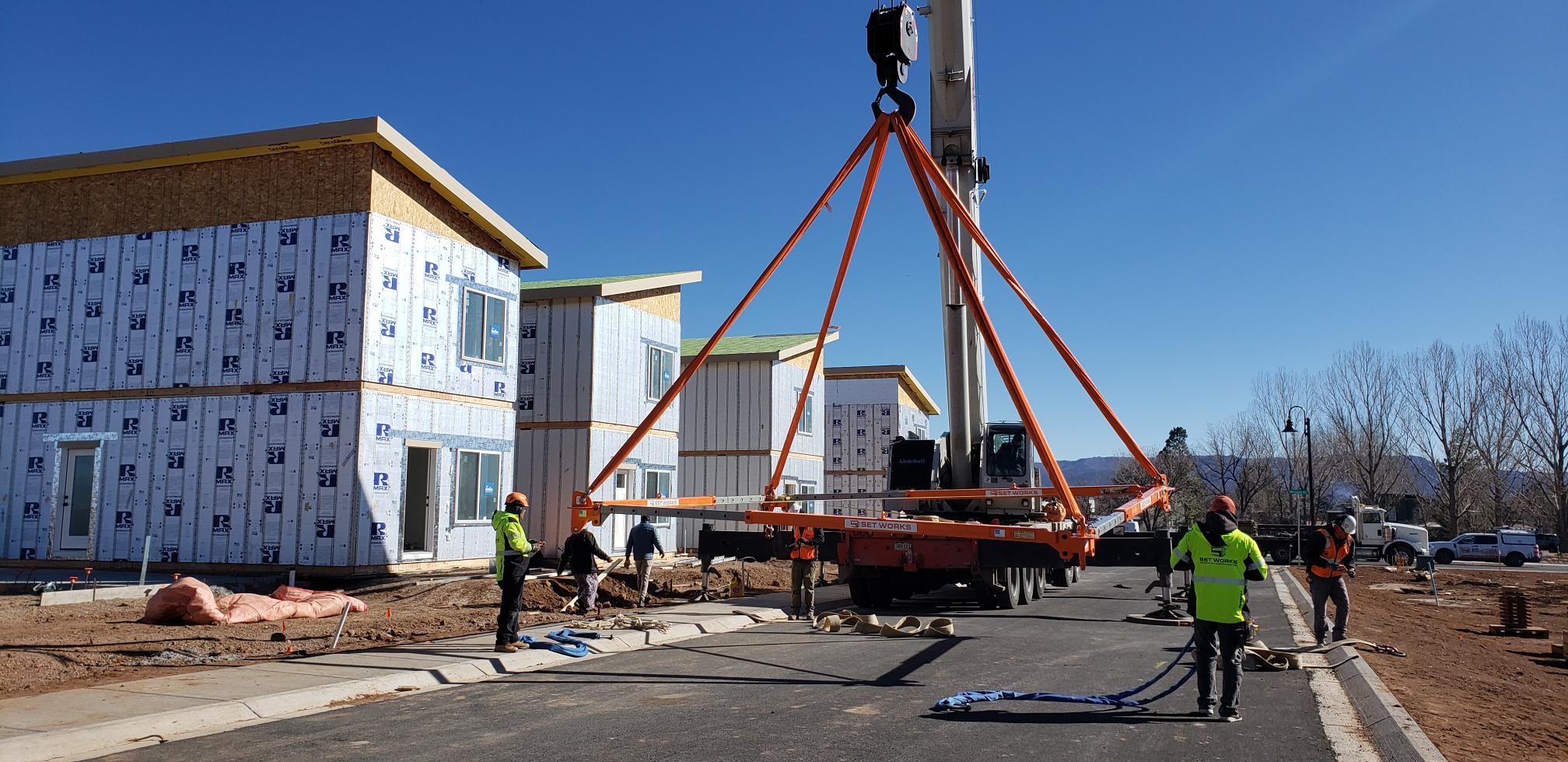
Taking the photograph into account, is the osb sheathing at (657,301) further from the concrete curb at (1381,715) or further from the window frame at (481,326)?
the concrete curb at (1381,715)

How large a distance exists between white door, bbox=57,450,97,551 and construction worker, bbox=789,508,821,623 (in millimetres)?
13284

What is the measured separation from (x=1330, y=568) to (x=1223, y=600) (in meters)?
4.95

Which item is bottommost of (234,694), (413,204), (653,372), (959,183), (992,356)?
(234,694)

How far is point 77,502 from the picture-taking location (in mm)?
18984

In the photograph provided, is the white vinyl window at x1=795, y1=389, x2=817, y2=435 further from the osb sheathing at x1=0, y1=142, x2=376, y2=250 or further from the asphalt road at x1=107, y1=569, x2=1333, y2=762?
the asphalt road at x1=107, y1=569, x2=1333, y2=762

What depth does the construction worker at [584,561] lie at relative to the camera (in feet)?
44.6

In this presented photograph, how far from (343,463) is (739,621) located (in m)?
7.76

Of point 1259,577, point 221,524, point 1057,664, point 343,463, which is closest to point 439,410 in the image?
point 343,463

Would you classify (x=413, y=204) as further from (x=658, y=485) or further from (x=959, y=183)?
(x=959, y=183)

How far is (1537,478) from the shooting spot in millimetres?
53188

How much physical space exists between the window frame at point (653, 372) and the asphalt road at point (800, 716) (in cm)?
1444

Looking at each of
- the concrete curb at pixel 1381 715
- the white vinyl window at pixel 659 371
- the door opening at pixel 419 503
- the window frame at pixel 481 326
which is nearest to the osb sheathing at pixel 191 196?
the window frame at pixel 481 326

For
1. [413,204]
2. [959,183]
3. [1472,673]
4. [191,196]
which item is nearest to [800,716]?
[1472,673]

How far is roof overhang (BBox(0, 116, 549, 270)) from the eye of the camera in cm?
1775
